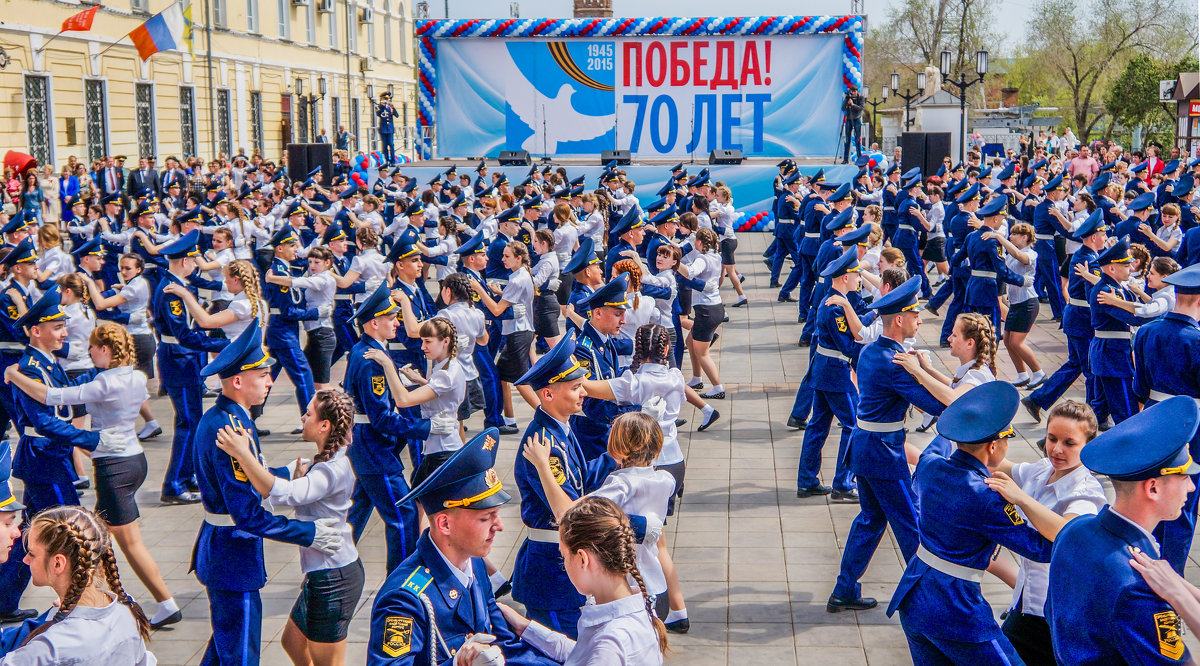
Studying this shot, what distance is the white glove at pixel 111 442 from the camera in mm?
6559

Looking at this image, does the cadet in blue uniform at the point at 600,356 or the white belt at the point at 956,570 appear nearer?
the white belt at the point at 956,570

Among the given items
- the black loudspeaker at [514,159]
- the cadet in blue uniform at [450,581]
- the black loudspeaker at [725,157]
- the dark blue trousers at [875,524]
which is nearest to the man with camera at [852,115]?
the black loudspeaker at [725,157]

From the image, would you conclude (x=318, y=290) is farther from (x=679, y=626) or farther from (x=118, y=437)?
(x=679, y=626)

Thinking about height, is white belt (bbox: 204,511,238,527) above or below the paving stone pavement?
above

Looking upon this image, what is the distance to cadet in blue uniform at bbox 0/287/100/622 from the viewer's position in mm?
6523

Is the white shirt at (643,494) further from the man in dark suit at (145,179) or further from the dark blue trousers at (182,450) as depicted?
the man in dark suit at (145,179)

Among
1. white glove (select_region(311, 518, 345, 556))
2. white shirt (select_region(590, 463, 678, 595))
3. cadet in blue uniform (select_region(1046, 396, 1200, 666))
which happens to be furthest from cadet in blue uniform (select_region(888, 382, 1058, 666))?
white glove (select_region(311, 518, 345, 556))

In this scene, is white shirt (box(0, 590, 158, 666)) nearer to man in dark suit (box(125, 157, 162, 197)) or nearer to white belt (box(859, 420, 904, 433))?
white belt (box(859, 420, 904, 433))

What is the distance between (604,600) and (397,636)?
1.98 feet

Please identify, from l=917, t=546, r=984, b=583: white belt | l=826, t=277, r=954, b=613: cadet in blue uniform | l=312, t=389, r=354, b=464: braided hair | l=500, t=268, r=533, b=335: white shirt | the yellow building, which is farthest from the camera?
the yellow building

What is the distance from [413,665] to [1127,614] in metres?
2.07

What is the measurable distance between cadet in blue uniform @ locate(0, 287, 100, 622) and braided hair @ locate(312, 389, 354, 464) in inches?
81.7

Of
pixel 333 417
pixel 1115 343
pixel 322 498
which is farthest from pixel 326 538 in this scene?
pixel 1115 343

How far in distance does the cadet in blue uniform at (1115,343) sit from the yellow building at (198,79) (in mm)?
24009
